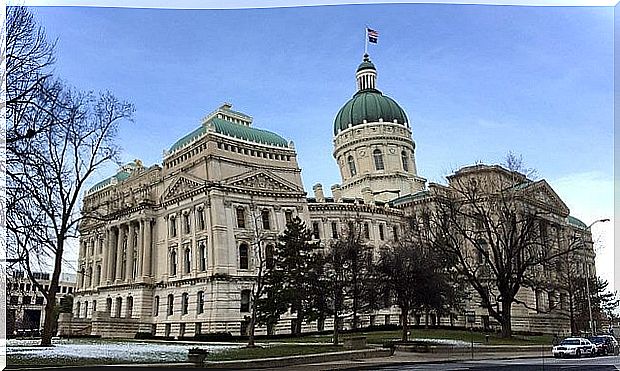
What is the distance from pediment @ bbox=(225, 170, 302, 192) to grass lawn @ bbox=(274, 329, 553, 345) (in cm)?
358

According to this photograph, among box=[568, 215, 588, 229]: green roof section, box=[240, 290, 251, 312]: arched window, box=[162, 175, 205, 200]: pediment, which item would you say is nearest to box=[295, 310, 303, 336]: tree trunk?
box=[240, 290, 251, 312]: arched window

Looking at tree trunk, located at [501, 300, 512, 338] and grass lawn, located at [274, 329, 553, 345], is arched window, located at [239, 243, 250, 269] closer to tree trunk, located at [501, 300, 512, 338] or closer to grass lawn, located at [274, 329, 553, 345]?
grass lawn, located at [274, 329, 553, 345]

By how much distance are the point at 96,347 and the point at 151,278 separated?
211 inches

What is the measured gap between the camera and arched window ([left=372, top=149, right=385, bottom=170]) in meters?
23.8

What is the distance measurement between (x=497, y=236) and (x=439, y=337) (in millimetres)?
5591

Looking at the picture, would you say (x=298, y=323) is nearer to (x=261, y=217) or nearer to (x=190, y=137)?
(x=261, y=217)

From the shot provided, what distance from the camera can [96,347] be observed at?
11.3 meters

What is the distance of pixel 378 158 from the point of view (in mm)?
24219

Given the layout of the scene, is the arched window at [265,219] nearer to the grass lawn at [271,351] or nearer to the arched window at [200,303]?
the arched window at [200,303]

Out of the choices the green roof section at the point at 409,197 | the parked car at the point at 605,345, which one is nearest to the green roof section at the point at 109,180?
the green roof section at the point at 409,197

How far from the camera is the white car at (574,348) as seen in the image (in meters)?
15.5

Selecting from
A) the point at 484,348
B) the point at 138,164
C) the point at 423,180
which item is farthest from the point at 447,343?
the point at 138,164

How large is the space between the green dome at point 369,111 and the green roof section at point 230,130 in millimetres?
2263

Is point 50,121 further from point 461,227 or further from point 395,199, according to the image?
point 461,227
